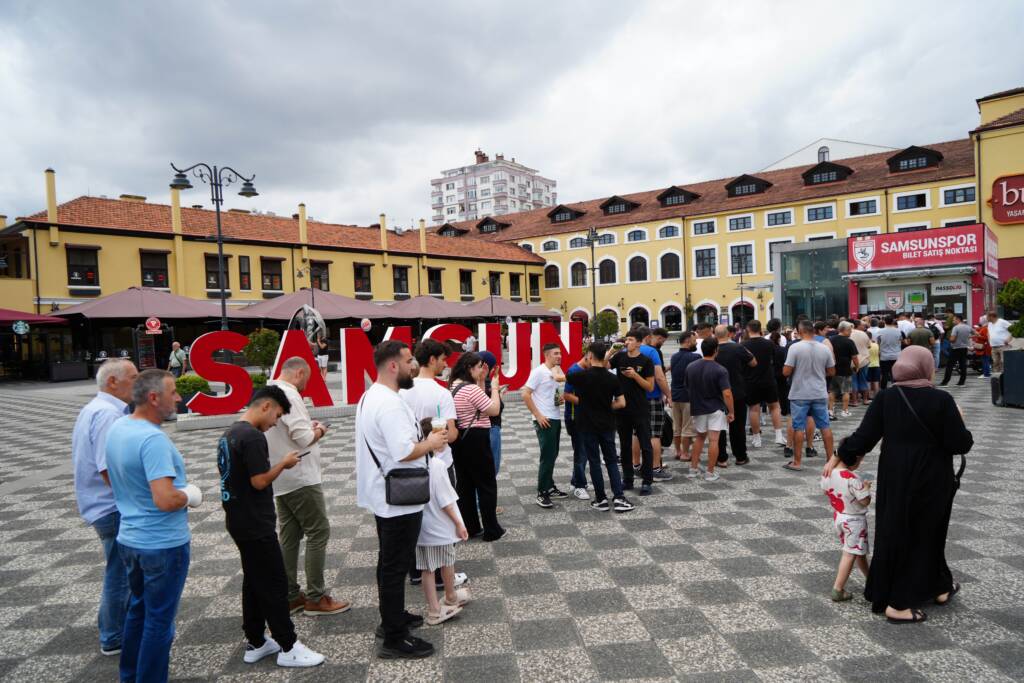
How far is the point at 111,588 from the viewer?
3.81 m

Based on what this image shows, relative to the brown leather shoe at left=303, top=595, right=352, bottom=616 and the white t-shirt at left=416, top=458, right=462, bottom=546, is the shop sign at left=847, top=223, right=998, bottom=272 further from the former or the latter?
the brown leather shoe at left=303, top=595, right=352, bottom=616

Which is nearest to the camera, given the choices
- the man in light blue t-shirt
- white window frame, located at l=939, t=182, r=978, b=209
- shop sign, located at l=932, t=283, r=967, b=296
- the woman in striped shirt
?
the man in light blue t-shirt

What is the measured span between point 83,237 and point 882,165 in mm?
46103

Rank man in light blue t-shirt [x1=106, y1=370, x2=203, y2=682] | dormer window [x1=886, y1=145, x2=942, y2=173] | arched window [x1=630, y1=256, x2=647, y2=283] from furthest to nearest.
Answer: arched window [x1=630, y1=256, x2=647, y2=283]
dormer window [x1=886, y1=145, x2=942, y2=173]
man in light blue t-shirt [x1=106, y1=370, x2=203, y2=682]

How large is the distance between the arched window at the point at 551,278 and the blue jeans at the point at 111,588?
46637 millimetres

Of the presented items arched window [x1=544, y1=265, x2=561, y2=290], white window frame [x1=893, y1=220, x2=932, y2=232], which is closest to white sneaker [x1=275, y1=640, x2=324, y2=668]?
white window frame [x1=893, y1=220, x2=932, y2=232]

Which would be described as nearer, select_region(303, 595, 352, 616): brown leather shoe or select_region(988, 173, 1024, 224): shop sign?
select_region(303, 595, 352, 616): brown leather shoe

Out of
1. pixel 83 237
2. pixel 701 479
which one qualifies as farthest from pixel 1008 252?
pixel 83 237

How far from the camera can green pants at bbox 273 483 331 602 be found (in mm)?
4207

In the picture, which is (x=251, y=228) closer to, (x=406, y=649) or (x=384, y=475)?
(x=384, y=475)

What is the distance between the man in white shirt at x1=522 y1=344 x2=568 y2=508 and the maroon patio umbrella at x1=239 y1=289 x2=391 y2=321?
1970 cm

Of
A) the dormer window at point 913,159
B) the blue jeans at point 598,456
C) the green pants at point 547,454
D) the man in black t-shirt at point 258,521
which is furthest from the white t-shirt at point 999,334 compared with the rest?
the dormer window at point 913,159

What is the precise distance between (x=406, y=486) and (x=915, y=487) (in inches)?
130

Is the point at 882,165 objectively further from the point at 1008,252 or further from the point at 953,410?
the point at 953,410
